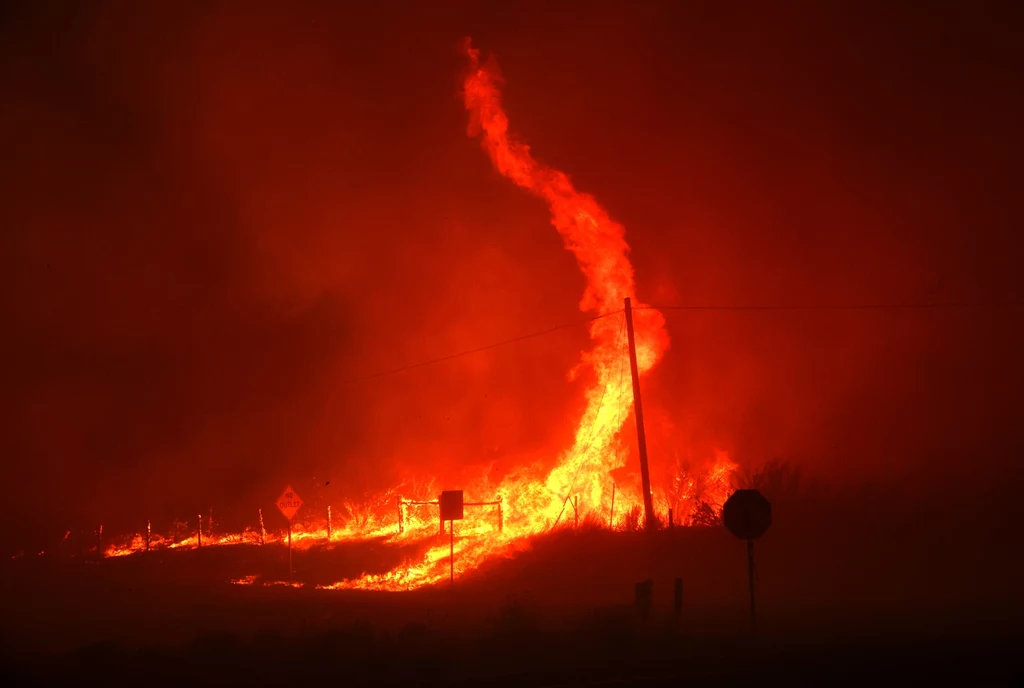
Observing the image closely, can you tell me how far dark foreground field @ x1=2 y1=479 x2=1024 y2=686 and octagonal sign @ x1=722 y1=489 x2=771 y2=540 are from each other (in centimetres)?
212

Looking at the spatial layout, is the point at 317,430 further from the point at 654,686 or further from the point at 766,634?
the point at 654,686

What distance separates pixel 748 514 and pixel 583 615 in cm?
540

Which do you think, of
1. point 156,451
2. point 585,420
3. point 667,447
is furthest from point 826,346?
point 156,451

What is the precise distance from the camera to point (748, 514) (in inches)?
612

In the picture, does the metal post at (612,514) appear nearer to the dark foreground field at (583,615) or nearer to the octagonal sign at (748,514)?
the dark foreground field at (583,615)

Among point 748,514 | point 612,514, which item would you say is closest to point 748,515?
point 748,514

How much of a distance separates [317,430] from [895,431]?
3395 centimetres

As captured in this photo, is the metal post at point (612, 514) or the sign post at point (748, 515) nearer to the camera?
the sign post at point (748, 515)

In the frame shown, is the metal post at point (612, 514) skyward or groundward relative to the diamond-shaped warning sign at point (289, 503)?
groundward

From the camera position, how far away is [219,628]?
20141mm

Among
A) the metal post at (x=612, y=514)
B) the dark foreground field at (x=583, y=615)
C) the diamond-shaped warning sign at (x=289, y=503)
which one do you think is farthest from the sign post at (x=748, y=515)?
the diamond-shaped warning sign at (x=289, y=503)

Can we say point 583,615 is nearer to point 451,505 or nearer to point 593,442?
point 451,505

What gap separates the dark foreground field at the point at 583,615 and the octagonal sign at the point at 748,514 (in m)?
2.12

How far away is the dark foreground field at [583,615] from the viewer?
562 inches
